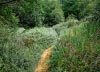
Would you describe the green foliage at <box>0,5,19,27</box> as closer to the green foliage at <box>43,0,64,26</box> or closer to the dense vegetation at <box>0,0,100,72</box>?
the dense vegetation at <box>0,0,100,72</box>

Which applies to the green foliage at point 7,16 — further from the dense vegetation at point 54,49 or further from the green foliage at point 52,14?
the green foliage at point 52,14

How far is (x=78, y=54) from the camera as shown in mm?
9305

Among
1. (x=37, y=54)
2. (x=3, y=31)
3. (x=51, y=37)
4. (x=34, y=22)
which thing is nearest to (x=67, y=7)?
(x=34, y=22)

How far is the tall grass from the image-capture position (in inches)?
342

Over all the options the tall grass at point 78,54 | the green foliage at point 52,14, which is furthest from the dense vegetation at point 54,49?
the green foliage at point 52,14

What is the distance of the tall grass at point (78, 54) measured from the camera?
8688 mm

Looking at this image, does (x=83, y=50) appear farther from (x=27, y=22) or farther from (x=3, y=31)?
(x=27, y=22)

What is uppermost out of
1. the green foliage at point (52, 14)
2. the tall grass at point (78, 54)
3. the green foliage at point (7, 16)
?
the green foliage at point (7, 16)

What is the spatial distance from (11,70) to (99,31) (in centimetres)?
408

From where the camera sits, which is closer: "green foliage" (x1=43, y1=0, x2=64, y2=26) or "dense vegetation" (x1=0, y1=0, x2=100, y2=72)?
"dense vegetation" (x1=0, y1=0, x2=100, y2=72)

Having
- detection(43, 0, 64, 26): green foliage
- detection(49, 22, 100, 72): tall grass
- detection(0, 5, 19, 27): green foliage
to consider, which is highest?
detection(0, 5, 19, 27): green foliage

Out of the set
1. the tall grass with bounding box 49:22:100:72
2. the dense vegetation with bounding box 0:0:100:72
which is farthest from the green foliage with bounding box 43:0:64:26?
the tall grass with bounding box 49:22:100:72

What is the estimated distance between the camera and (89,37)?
10633 millimetres

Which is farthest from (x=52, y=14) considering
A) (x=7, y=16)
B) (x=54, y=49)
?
(x=7, y=16)
